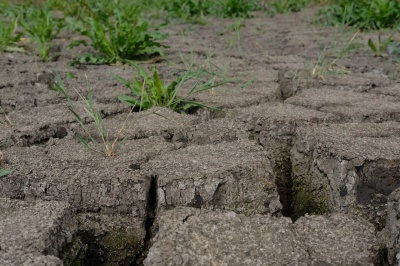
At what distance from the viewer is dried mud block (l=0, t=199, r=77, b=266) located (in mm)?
1076

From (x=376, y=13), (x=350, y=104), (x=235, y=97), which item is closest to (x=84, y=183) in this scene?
(x=235, y=97)

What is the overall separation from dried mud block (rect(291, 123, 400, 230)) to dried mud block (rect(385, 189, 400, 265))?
0.37 feet

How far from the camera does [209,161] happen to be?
1481 mm

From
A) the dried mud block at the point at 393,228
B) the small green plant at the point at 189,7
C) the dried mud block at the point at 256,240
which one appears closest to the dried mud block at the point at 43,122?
the dried mud block at the point at 256,240

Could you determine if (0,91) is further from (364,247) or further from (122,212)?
(364,247)

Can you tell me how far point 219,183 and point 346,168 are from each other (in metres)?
0.37

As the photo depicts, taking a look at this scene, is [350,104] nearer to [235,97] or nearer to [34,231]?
[235,97]

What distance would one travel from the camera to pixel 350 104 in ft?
7.11

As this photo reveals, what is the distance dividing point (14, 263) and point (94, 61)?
2.19 meters

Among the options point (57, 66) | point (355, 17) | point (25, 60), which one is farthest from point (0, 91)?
point (355, 17)

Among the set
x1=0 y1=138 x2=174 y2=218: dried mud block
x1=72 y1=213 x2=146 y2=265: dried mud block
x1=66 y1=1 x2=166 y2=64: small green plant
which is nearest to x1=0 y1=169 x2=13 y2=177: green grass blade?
x1=0 y1=138 x2=174 y2=218: dried mud block

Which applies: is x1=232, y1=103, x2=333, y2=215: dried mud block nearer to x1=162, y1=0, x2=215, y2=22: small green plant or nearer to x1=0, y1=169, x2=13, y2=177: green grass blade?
x1=0, y1=169, x2=13, y2=177: green grass blade

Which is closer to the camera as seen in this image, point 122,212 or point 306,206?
point 122,212

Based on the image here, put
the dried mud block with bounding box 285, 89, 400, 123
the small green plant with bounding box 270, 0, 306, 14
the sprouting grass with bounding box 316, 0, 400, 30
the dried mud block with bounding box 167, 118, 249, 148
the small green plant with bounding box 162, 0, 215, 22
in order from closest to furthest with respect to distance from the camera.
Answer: the dried mud block with bounding box 167, 118, 249, 148 < the dried mud block with bounding box 285, 89, 400, 123 < the sprouting grass with bounding box 316, 0, 400, 30 < the small green plant with bounding box 162, 0, 215, 22 < the small green plant with bounding box 270, 0, 306, 14
